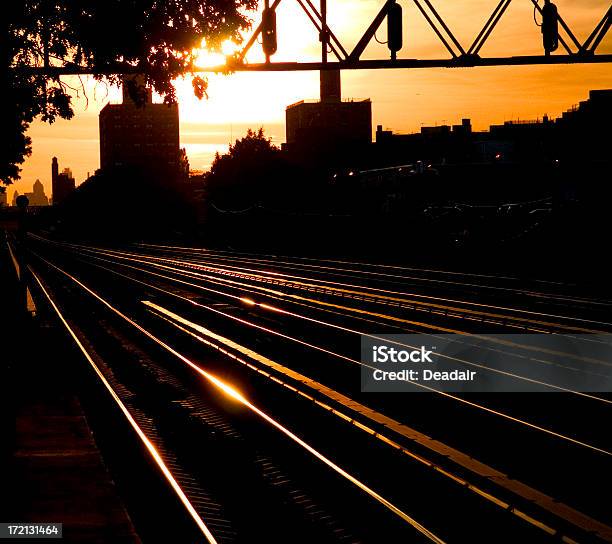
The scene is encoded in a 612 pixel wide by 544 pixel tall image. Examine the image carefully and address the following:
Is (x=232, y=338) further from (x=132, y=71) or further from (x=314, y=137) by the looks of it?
(x=314, y=137)

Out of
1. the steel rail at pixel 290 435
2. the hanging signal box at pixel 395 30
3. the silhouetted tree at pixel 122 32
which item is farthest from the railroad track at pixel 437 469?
the hanging signal box at pixel 395 30

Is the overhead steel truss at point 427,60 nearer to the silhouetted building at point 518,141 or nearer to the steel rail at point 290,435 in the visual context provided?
the steel rail at point 290,435

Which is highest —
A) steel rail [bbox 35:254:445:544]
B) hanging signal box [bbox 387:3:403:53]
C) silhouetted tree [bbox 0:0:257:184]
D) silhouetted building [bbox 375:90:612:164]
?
silhouetted building [bbox 375:90:612:164]

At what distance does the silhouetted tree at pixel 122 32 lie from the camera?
13055 millimetres

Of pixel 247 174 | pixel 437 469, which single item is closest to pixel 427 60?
pixel 437 469

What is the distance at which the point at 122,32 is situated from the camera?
1322 cm

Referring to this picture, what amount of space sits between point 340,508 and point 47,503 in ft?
8.00

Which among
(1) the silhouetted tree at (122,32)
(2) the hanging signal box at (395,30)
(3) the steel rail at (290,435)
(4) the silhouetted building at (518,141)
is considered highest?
(4) the silhouetted building at (518,141)

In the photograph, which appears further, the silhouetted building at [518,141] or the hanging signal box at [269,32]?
the silhouetted building at [518,141]

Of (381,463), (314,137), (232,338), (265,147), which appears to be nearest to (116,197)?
(314,137)

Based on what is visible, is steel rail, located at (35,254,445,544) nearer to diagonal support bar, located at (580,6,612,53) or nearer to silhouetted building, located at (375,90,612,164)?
diagonal support bar, located at (580,6,612,53)

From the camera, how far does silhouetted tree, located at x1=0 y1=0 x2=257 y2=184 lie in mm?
13055

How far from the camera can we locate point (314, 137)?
493ft

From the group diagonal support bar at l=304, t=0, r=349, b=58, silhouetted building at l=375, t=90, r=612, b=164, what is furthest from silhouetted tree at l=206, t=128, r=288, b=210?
diagonal support bar at l=304, t=0, r=349, b=58
